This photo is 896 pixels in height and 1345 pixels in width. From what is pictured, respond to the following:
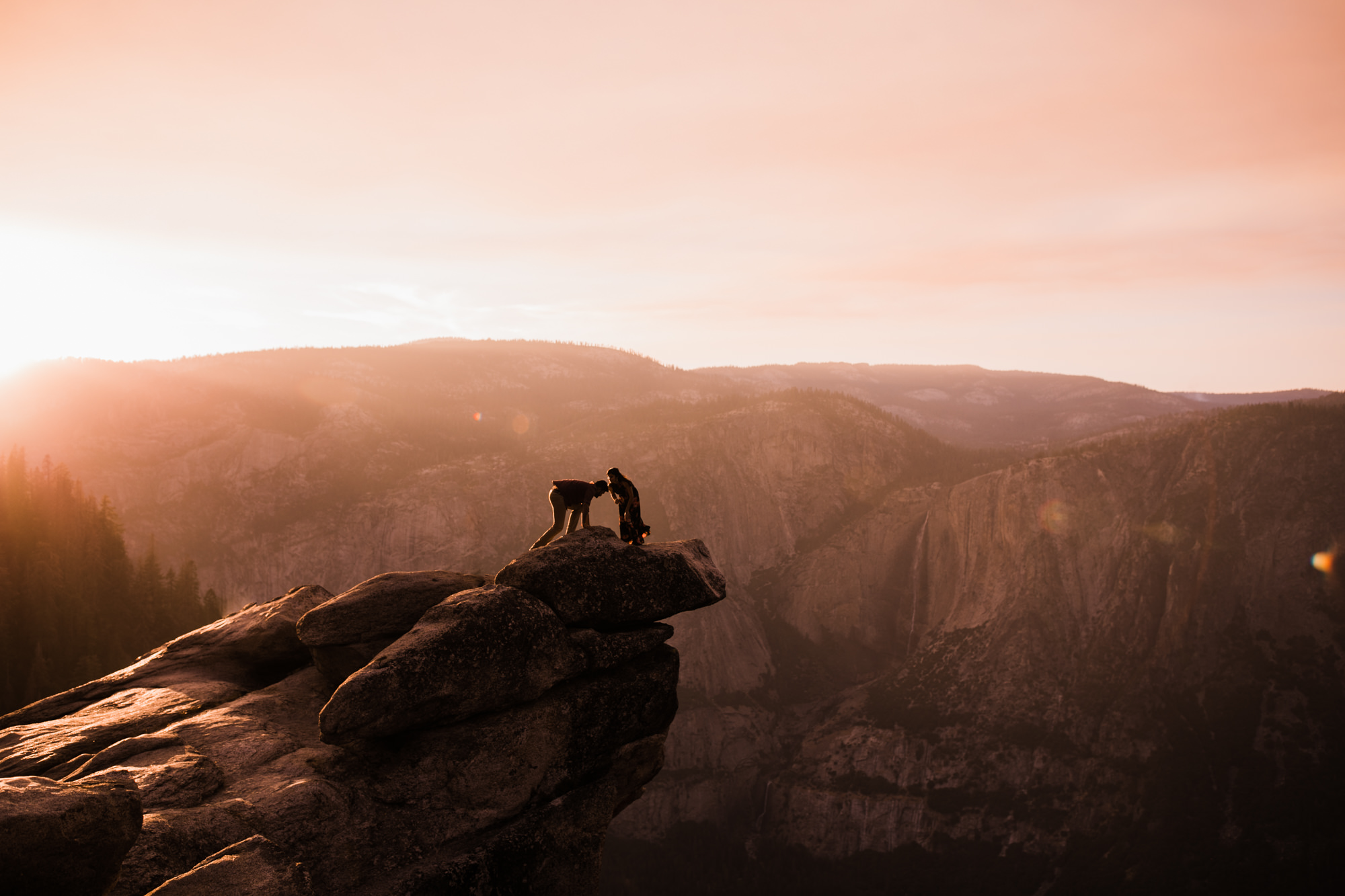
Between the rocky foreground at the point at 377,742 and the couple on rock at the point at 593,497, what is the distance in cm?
90

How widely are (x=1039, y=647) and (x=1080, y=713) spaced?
612 cm

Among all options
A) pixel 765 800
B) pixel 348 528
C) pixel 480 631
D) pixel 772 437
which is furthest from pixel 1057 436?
pixel 480 631

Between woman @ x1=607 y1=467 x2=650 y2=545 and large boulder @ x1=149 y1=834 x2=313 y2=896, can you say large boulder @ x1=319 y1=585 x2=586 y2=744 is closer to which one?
large boulder @ x1=149 y1=834 x2=313 y2=896

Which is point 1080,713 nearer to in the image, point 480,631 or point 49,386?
point 480,631

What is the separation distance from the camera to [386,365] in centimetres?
13100

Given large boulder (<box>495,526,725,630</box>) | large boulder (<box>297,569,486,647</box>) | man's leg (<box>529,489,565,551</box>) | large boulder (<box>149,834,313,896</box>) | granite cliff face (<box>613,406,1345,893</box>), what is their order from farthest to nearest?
granite cliff face (<box>613,406,1345,893</box>), man's leg (<box>529,489,565,551</box>), large boulder (<box>495,526,725,630</box>), large boulder (<box>297,569,486,647</box>), large boulder (<box>149,834,313,896</box>)

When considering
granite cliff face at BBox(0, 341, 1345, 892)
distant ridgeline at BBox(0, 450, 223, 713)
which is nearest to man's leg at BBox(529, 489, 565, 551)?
granite cliff face at BBox(0, 341, 1345, 892)

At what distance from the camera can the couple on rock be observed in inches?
721

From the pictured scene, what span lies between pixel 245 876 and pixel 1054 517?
2577 inches

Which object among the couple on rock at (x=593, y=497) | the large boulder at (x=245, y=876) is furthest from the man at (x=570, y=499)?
the large boulder at (x=245, y=876)

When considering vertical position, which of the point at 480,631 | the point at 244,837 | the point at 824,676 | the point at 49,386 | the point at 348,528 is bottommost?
the point at 824,676

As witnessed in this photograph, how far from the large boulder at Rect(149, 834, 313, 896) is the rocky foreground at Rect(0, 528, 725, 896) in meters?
0.03

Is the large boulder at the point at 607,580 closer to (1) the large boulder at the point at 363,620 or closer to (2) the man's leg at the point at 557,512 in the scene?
(2) the man's leg at the point at 557,512

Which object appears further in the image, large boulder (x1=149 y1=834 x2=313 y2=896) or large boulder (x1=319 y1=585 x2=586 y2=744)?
large boulder (x1=319 y1=585 x2=586 y2=744)
